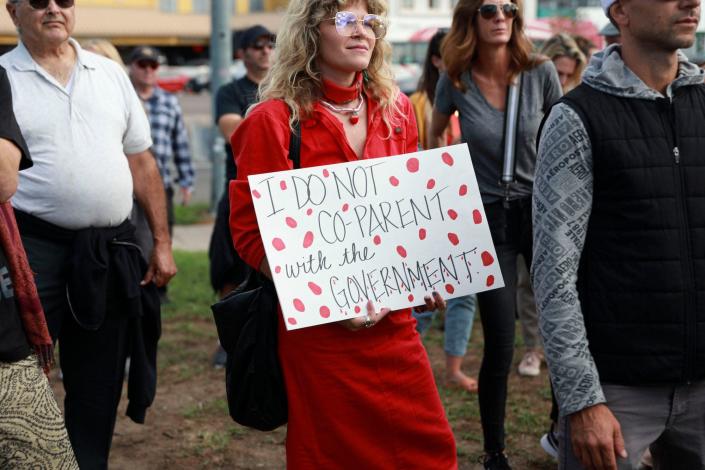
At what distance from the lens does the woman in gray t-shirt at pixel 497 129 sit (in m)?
4.45

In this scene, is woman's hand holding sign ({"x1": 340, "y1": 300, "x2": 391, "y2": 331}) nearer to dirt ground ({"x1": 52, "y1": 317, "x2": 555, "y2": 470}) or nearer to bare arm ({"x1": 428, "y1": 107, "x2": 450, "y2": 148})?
dirt ground ({"x1": 52, "y1": 317, "x2": 555, "y2": 470})

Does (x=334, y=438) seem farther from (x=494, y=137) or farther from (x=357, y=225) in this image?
(x=494, y=137)

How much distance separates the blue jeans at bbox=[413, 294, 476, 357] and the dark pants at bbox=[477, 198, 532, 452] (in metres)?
0.98

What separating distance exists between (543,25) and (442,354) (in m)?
20.7

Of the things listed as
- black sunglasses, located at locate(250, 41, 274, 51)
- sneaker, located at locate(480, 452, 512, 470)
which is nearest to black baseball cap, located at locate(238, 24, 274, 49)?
black sunglasses, located at locate(250, 41, 274, 51)

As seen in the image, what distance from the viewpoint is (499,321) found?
14.5 ft

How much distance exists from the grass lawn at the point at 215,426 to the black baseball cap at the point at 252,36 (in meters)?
1.95

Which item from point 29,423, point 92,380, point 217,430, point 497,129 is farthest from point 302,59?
point 217,430

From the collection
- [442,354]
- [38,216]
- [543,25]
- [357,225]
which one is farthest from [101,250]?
[543,25]

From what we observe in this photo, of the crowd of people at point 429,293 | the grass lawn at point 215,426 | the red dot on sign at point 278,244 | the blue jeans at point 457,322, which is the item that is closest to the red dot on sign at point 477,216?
the crowd of people at point 429,293

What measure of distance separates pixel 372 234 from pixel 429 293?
253 millimetres

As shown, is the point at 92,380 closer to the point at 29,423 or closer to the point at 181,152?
the point at 29,423

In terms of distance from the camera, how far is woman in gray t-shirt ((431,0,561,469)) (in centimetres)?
445

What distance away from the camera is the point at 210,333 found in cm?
704
